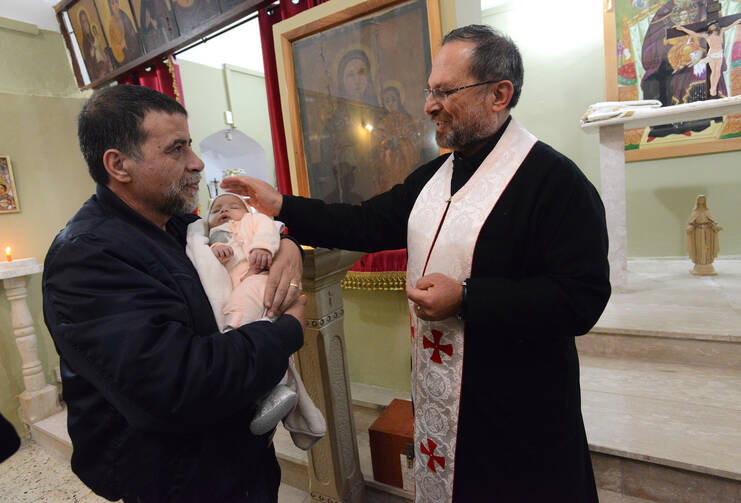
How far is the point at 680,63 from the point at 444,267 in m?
4.19

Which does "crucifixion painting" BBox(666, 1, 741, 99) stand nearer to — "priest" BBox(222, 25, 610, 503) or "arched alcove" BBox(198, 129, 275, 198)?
"priest" BBox(222, 25, 610, 503)

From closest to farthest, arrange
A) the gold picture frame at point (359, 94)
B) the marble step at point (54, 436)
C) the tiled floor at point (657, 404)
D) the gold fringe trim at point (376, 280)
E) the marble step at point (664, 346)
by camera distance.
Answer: the tiled floor at point (657, 404) → the marble step at point (664, 346) → the gold picture frame at point (359, 94) → the gold fringe trim at point (376, 280) → the marble step at point (54, 436)

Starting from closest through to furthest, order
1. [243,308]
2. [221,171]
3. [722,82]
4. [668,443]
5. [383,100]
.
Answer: [243,308]
[668,443]
[383,100]
[722,82]
[221,171]

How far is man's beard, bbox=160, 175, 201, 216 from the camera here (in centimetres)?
104

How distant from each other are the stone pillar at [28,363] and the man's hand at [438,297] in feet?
12.2

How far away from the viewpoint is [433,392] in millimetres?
1347

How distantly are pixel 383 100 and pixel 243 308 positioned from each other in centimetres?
Answer: 189

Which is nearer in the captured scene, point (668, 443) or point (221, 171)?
point (668, 443)

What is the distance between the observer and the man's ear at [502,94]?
4.05 feet

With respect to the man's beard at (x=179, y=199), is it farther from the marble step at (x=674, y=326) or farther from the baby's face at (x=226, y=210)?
the marble step at (x=674, y=326)

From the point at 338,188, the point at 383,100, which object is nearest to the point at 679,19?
the point at 383,100

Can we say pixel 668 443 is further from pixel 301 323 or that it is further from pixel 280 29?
pixel 280 29

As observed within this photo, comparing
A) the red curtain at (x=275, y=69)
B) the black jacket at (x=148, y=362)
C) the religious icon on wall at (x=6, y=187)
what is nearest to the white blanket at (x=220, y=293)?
the black jacket at (x=148, y=362)

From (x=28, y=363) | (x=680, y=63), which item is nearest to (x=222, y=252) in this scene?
(x=28, y=363)
